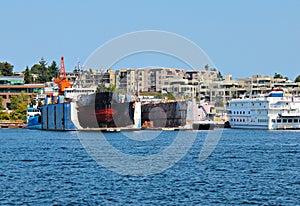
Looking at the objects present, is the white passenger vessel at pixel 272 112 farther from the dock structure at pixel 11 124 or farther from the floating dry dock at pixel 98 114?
the dock structure at pixel 11 124

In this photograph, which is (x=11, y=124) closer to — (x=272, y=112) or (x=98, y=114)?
(x=98, y=114)

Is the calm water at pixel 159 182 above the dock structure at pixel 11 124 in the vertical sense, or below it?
below

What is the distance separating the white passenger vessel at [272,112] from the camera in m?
128

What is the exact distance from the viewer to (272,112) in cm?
12950

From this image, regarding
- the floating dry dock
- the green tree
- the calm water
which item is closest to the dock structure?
the green tree

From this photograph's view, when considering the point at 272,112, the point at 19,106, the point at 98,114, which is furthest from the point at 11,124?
the point at 272,112

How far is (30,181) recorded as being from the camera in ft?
144

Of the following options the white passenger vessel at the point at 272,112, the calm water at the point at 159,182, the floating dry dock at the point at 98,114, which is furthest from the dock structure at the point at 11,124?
the calm water at the point at 159,182

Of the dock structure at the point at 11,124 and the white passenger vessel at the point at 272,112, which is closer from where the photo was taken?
the white passenger vessel at the point at 272,112

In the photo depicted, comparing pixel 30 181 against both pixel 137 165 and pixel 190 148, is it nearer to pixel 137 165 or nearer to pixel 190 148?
pixel 137 165

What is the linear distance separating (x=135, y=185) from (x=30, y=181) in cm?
667

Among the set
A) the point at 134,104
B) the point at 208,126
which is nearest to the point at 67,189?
the point at 134,104

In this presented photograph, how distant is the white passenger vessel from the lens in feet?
420

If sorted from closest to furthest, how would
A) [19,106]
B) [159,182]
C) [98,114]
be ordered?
[159,182], [98,114], [19,106]
